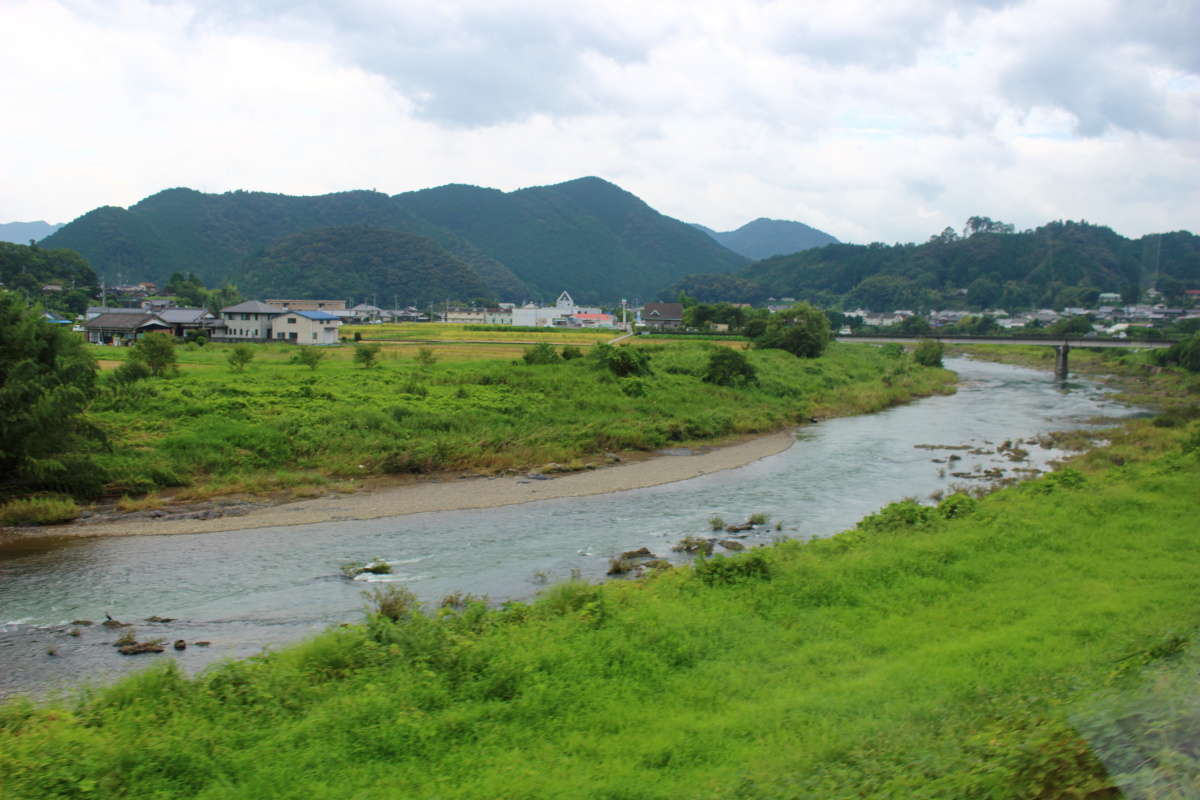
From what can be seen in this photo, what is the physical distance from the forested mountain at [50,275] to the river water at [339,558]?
226ft

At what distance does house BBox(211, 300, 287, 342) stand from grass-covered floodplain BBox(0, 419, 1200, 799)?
5469 cm

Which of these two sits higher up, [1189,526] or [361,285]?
[361,285]

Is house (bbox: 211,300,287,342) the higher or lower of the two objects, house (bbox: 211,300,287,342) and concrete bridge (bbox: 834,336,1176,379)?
the higher

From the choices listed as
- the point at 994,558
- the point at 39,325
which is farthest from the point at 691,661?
the point at 39,325

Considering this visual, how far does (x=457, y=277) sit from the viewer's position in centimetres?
14400

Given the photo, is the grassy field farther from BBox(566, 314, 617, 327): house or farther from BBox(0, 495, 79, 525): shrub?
BBox(0, 495, 79, 525): shrub

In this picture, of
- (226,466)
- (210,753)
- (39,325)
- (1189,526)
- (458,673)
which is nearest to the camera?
(210,753)

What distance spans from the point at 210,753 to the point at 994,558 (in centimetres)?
1106

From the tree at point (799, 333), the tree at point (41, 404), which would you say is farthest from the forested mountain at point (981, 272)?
the tree at point (41, 404)

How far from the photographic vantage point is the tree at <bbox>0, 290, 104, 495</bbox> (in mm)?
18859

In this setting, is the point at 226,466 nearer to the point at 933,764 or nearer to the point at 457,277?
the point at 933,764

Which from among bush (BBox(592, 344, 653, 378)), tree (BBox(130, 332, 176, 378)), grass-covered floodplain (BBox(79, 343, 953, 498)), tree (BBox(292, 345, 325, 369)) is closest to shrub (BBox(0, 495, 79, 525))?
grass-covered floodplain (BBox(79, 343, 953, 498))

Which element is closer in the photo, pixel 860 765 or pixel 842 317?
pixel 860 765

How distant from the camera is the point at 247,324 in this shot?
60469 millimetres
